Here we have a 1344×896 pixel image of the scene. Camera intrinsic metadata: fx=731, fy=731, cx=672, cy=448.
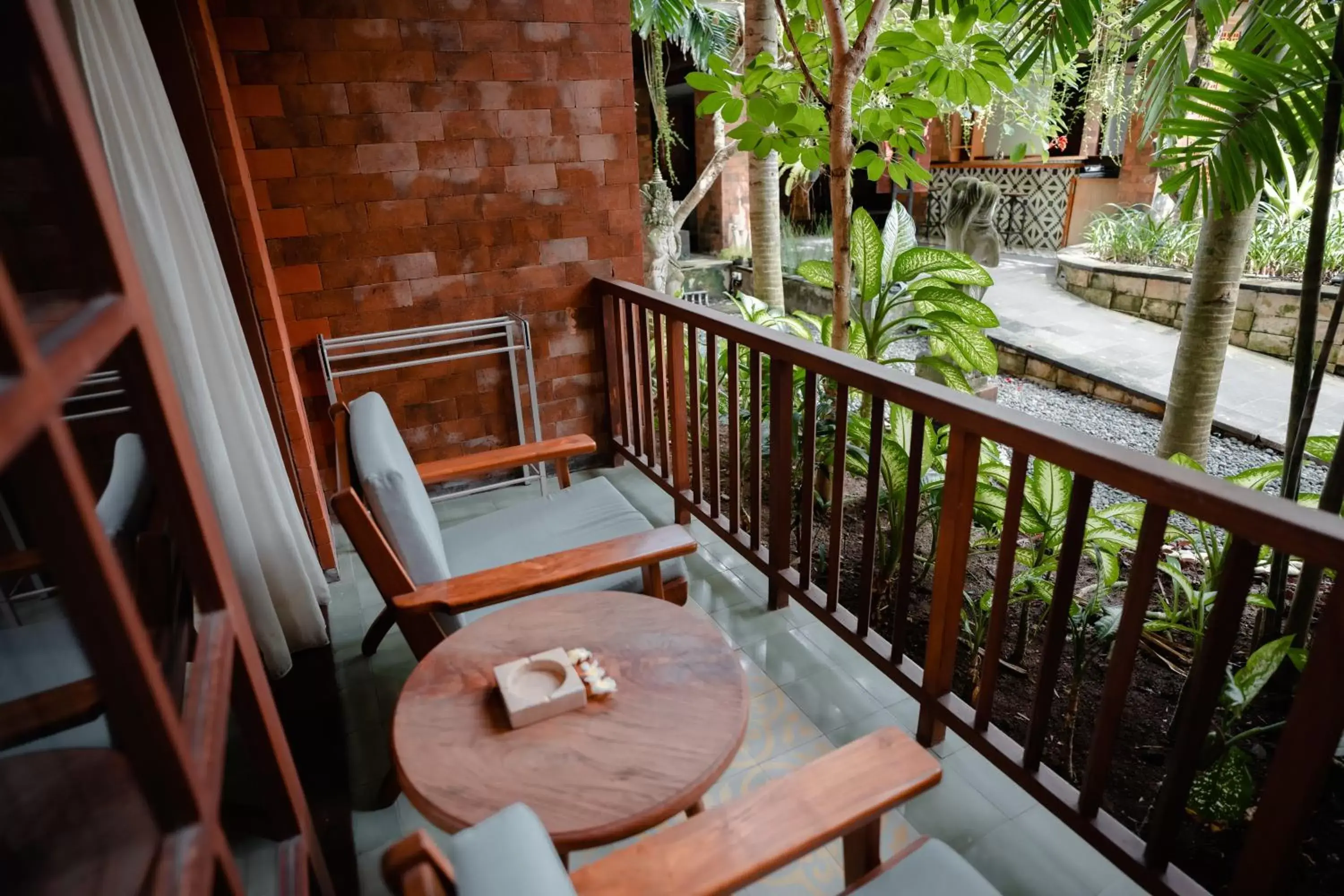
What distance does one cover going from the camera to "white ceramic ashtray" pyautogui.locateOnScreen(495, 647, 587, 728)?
4.34 feet

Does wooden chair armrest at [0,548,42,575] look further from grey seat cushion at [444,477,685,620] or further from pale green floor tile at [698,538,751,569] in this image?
pale green floor tile at [698,538,751,569]

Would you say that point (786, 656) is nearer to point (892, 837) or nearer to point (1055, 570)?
point (892, 837)

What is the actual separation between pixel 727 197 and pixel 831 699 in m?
9.04

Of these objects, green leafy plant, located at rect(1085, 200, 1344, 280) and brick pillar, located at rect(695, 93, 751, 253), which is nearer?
green leafy plant, located at rect(1085, 200, 1344, 280)

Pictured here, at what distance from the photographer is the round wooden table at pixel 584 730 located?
1168 millimetres

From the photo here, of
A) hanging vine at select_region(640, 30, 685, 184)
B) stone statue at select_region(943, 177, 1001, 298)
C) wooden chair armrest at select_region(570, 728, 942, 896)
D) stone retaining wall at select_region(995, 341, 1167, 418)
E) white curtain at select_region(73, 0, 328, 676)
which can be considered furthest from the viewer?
hanging vine at select_region(640, 30, 685, 184)

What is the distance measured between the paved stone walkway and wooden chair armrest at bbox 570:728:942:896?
440cm

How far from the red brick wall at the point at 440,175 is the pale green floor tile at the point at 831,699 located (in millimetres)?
1904

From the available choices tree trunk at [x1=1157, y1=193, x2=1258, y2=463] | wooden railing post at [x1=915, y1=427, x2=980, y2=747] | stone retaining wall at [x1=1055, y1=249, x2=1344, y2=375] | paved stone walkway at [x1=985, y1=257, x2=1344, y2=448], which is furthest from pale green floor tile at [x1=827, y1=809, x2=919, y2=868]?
stone retaining wall at [x1=1055, y1=249, x2=1344, y2=375]

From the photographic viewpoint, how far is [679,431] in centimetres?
294

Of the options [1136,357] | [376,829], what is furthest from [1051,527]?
[1136,357]

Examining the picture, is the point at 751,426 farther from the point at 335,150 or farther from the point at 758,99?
the point at 335,150

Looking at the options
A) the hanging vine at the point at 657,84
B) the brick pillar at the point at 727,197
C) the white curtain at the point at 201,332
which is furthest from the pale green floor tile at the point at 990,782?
the brick pillar at the point at 727,197

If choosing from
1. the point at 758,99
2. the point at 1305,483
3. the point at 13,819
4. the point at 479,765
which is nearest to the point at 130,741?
the point at 13,819
